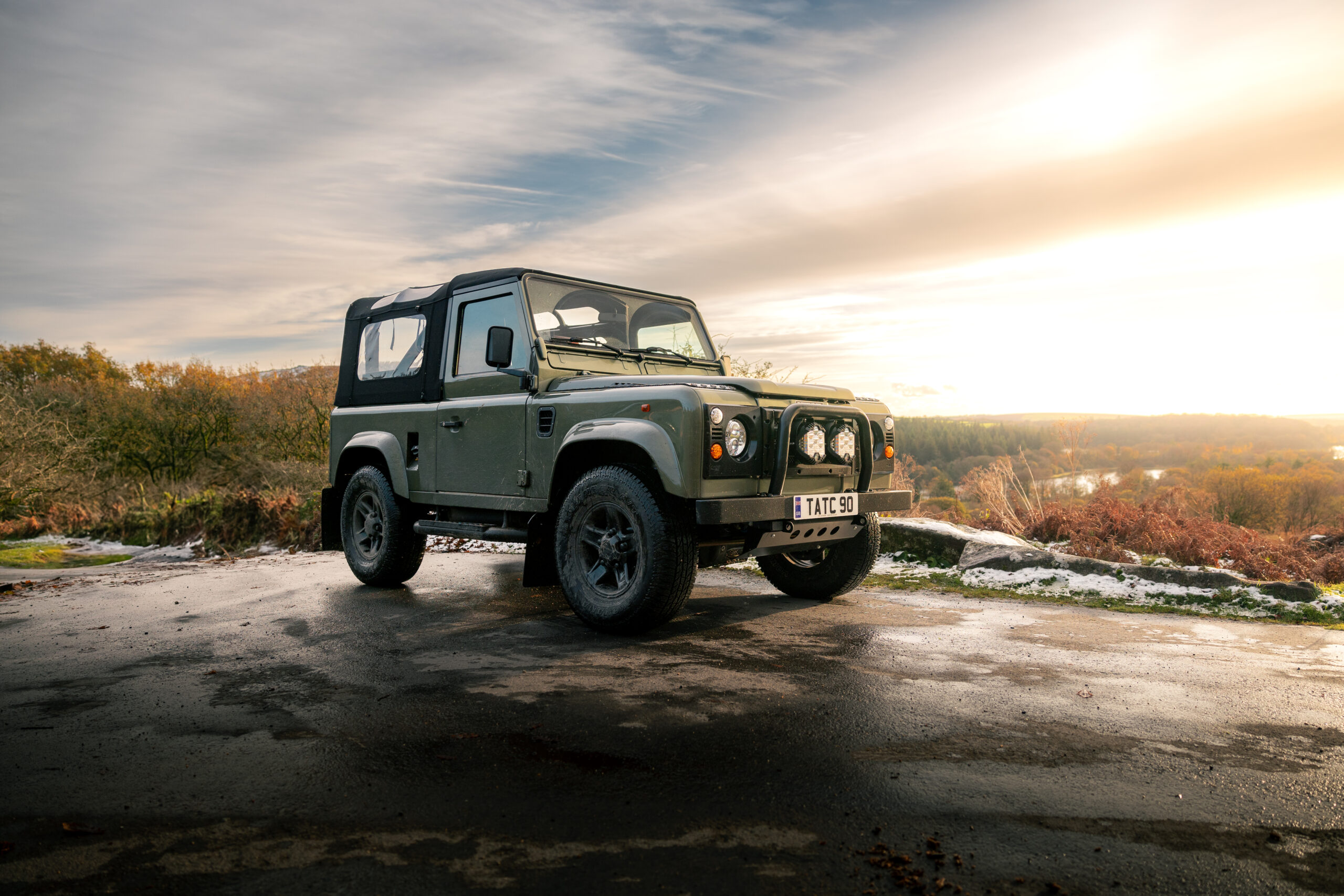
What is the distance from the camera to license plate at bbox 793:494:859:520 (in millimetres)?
5297

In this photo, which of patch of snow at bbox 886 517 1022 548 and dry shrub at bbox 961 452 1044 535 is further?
dry shrub at bbox 961 452 1044 535

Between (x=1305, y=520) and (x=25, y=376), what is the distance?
127ft

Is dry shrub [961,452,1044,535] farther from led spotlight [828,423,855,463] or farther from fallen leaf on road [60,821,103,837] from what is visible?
fallen leaf on road [60,821,103,837]

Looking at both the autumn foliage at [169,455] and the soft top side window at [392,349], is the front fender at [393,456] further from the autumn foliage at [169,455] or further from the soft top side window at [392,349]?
the autumn foliage at [169,455]

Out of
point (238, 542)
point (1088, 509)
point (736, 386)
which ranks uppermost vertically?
point (736, 386)

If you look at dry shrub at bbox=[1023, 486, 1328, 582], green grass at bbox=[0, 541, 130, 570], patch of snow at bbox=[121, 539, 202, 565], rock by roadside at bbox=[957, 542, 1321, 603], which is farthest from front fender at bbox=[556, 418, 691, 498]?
patch of snow at bbox=[121, 539, 202, 565]

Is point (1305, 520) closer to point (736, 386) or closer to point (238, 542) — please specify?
point (736, 386)

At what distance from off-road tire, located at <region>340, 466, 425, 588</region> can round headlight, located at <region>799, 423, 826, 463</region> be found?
3.80 meters

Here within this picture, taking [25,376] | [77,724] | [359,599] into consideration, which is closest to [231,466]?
[25,376]

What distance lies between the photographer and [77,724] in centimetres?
367

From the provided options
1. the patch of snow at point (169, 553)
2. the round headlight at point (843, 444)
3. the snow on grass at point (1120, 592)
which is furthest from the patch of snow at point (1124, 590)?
the patch of snow at point (169, 553)

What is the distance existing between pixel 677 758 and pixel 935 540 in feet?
20.5

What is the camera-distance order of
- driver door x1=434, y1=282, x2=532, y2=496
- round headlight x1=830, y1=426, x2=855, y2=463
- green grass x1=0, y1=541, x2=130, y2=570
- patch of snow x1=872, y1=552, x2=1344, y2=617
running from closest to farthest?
round headlight x1=830, y1=426, x2=855, y2=463 → driver door x1=434, y1=282, x2=532, y2=496 → patch of snow x1=872, y1=552, x2=1344, y2=617 → green grass x1=0, y1=541, x2=130, y2=570

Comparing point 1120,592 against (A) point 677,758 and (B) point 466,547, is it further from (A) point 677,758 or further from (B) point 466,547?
(B) point 466,547
